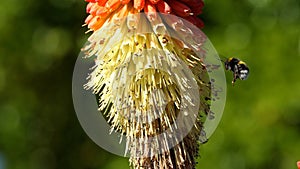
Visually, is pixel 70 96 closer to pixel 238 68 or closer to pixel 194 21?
pixel 238 68

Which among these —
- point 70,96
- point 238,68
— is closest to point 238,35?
point 70,96

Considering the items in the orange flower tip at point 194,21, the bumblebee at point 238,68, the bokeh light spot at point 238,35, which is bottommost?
the bokeh light spot at point 238,35

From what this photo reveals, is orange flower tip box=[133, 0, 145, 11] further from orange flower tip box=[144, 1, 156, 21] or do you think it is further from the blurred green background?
the blurred green background

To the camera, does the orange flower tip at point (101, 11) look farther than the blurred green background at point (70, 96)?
No

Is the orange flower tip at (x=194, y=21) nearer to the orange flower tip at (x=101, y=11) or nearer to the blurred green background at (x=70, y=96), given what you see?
the orange flower tip at (x=101, y=11)

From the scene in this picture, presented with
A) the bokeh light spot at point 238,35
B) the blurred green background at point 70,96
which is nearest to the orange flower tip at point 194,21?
the blurred green background at point 70,96

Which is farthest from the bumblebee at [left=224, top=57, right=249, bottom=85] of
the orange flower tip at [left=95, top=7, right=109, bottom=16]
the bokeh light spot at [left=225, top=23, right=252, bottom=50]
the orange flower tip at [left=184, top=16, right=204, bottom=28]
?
the bokeh light spot at [left=225, top=23, right=252, bottom=50]

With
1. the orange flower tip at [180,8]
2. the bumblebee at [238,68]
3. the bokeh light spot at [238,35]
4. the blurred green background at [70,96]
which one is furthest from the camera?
the bokeh light spot at [238,35]

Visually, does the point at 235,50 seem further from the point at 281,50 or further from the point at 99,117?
the point at 99,117

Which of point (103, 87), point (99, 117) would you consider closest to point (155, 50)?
point (103, 87)

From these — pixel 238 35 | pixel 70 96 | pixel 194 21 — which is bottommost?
pixel 70 96
